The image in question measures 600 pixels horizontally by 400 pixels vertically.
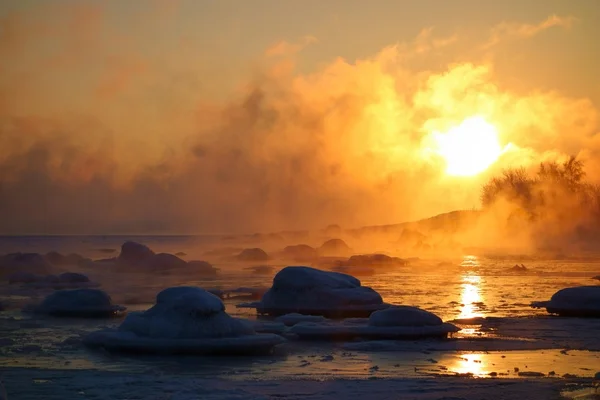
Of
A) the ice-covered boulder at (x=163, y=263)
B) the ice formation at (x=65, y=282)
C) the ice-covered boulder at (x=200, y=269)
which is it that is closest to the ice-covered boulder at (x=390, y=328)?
the ice formation at (x=65, y=282)

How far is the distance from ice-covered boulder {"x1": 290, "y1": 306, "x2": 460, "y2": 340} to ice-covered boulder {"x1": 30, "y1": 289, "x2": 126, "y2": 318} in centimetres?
551

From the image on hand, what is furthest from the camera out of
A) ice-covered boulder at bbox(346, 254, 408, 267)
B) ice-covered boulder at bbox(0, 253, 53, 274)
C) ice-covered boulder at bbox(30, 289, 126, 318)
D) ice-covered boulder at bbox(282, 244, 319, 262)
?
ice-covered boulder at bbox(282, 244, 319, 262)

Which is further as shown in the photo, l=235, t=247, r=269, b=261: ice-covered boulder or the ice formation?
l=235, t=247, r=269, b=261: ice-covered boulder

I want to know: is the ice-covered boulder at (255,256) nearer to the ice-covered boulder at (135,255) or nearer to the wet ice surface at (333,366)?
the ice-covered boulder at (135,255)

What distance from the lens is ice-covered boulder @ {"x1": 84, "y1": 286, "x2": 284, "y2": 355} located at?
12.3 meters

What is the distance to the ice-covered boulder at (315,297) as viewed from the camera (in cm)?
1877

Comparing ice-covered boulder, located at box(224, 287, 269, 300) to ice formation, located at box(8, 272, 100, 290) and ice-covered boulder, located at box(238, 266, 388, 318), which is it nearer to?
ice-covered boulder, located at box(238, 266, 388, 318)

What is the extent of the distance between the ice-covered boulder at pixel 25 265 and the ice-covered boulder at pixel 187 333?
24497mm

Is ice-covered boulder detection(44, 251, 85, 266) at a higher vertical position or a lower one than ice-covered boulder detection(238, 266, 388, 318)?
higher

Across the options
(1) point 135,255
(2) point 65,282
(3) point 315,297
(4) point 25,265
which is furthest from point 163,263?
(3) point 315,297

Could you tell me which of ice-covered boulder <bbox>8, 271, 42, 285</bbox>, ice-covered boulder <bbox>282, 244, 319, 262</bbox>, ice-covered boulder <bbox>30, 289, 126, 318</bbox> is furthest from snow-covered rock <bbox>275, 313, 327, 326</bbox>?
ice-covered boulder <bbox>282, 244, 319, 262</bbox>

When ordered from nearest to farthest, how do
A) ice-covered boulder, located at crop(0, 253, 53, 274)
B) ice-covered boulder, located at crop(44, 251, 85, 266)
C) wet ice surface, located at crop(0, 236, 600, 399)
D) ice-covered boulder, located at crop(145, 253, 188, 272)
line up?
1. wet ice surface, located at crop(0, 236, 600, 399)
2. ice-covered boulder, located at crop(0, 253, 53, 274)
3. ice-covered boulder, located at crop(145, 253, 188, 272)
4. ice-covered boulder, located at crop(44, 251, 85, 266)

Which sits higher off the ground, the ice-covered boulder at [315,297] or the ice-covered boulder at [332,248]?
the ice-covered boulder at [332,248]

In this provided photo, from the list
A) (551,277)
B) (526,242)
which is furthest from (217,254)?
(551,277)
